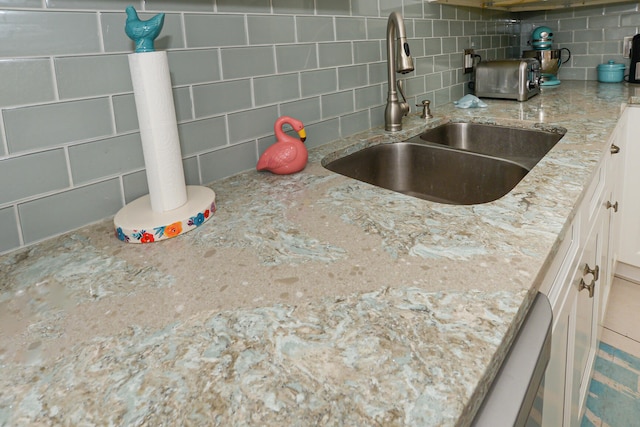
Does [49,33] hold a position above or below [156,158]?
above

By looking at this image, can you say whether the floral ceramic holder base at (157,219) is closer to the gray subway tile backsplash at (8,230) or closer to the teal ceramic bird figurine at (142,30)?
the gray subway tile backsplash at (8,230)

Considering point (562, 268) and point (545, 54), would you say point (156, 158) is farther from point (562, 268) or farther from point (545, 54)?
point (545, 54)

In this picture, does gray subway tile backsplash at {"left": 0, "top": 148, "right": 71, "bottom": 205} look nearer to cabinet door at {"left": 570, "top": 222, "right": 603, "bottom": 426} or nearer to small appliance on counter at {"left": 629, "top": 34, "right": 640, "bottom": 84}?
cabinet door at {"left": 570, "top": 222, "right": 603, "bottom": 426}

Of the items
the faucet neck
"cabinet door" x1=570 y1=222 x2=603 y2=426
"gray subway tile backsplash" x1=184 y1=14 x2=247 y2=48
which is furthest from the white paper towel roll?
"cabinet door" x1=570 y1=222 x2=603 y2=426

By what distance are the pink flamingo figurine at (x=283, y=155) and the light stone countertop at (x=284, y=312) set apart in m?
0.18

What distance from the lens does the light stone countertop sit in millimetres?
417

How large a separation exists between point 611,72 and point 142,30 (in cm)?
246

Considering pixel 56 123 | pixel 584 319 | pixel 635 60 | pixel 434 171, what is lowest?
pixel 584 319

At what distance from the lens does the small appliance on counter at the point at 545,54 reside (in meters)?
2.37

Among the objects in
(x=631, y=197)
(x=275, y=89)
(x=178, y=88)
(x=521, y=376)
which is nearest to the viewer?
(x=521, y=376)

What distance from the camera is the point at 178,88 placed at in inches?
38.4

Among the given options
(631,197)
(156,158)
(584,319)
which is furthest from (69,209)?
(631,197)

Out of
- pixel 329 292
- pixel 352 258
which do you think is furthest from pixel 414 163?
pixel 329 292

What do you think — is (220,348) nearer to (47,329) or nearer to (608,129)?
(47,329)
